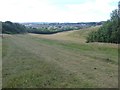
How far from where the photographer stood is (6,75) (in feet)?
51.6

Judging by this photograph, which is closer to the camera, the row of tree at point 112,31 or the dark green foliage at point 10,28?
the row of tree at point 112,31

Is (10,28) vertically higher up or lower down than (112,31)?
lower down

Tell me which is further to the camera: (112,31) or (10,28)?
(10,28)

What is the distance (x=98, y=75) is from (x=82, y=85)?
314cm

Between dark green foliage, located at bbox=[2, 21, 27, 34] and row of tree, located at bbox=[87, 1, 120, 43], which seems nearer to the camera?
row of tree, located at bbox=[87, 1, 120, 43]

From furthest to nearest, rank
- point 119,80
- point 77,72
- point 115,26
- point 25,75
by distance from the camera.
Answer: point 115,26, point 77,72, point 25,75, point 119,80

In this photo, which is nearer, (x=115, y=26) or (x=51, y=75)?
(x=51, y=75)

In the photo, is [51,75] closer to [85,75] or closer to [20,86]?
[85,75]

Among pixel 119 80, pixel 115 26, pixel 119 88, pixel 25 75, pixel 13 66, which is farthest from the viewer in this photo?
pixel 115 26

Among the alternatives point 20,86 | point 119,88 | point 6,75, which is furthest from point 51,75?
point 119,88

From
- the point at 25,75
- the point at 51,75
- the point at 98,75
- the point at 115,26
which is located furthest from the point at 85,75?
the point at 115,26

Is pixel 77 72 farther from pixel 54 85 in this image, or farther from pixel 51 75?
pixel 54 85

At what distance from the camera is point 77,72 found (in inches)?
672

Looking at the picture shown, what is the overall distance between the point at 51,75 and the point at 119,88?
13.8 ft
